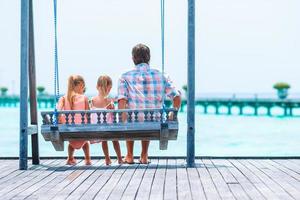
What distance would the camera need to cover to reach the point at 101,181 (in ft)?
21.4

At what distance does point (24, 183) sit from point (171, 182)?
128cm

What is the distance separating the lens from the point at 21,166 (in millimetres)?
7691

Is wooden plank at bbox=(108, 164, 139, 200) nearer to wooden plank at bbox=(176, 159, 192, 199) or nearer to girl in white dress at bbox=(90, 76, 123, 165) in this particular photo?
wooden plank at bbox=(176, 159, 192, 199)

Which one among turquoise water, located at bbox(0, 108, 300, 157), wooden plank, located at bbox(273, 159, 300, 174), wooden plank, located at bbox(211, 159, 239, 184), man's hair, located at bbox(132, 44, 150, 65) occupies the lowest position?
turquoise water, located at bbox(0, 108, 300, 157)

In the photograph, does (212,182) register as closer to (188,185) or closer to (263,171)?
(188,185)

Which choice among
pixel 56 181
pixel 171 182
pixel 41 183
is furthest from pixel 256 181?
pixel 41 183

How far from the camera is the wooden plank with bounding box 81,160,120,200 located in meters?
5.73

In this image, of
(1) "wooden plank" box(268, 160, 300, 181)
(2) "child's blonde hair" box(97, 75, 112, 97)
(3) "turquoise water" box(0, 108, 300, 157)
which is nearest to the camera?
(1) "wooden plank" box(268, 160, 300, 181)

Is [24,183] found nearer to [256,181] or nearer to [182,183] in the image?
[182,183]

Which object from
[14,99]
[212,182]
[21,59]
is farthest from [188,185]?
[14,99]

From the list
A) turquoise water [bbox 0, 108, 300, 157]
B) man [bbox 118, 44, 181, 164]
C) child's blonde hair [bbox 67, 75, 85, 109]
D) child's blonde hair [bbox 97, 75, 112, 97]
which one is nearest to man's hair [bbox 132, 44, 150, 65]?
man [bbox 118, 44, 181, 164]

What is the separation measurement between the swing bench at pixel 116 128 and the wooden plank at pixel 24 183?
1.11 ft

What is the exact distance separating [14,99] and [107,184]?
337ft

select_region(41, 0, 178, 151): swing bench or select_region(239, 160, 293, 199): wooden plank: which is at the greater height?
select_region(41, 0, 178, 151): swing bench
